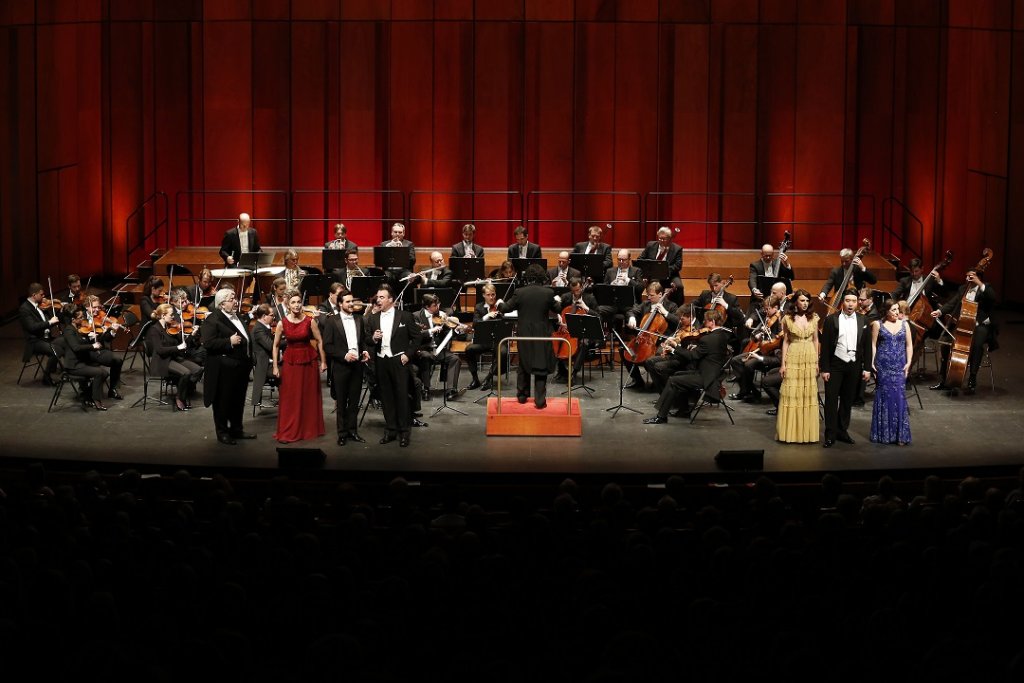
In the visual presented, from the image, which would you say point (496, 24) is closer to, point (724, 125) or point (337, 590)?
point (724, 125)

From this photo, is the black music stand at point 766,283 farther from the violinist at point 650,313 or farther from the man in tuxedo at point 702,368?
the man in tuxedo at point 702,368

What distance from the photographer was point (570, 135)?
1841cm

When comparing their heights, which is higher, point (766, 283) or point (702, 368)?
point (766, 283)

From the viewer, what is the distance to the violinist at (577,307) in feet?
41.2

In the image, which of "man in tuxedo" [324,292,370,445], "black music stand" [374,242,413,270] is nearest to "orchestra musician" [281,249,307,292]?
"black music stand" [374,242,413,270]

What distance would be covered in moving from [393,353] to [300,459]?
1297 millimetres

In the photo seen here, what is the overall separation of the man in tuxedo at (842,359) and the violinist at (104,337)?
21.1ft

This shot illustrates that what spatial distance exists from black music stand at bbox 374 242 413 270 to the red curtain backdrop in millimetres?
4768

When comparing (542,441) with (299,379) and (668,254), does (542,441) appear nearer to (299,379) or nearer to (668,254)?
(299,379)

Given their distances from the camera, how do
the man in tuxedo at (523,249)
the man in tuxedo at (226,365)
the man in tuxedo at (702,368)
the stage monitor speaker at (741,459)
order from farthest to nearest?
1. the man in tuxedo at (523,249)
2. the man in tuxedo at (702,368)
3. the man in tuxedo at (226,365)
4. the stage monitor speaker at (741,459)

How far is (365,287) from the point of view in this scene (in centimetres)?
1267

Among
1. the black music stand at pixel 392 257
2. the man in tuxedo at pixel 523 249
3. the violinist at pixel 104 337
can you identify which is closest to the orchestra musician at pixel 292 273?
the black music stand at pixel 392 257

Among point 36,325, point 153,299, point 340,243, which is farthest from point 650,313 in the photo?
point 36,325

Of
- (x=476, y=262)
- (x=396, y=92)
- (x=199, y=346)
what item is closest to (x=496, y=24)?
(x=396, y=92)
